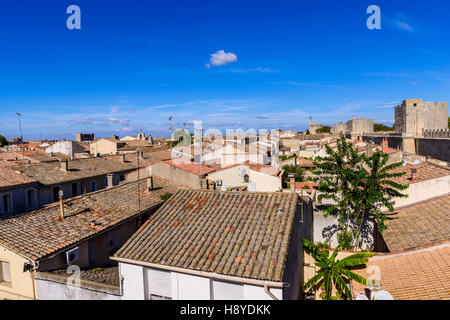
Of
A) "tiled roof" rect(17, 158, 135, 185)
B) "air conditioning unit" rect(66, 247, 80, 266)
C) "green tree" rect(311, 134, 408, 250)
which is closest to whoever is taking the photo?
"air conditioning unit" rect(66, 247, 80, 266)

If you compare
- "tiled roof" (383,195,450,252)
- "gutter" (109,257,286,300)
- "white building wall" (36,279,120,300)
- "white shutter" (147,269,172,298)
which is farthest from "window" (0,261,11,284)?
"tiled roof" (383,195,450,252)

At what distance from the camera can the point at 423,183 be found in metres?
14.4

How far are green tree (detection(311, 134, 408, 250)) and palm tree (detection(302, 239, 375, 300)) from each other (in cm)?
164

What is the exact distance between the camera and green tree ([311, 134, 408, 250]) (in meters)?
13.0

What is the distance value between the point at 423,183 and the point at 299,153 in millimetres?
36611

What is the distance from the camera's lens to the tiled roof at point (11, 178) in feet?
66.0

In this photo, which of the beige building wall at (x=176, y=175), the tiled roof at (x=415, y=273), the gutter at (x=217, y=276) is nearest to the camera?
the gutter at (x=217, y=276)

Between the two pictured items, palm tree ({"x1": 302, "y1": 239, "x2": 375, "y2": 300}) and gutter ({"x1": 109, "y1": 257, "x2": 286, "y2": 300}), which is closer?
gutter ({"x1": 109, "y1": 257, "x2": 286, "y2": 300})

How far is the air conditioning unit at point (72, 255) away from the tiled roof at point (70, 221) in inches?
12.5

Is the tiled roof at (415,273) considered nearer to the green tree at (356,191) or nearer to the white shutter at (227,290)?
the green tree at (356,191)

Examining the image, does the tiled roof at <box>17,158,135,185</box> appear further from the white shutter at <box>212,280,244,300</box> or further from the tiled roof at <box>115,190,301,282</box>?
the white shutter at <box>212,280,244,300</box>

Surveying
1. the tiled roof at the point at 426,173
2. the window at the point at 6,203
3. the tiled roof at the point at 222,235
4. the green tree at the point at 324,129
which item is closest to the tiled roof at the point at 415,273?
the tiled roof at the point at 222,235

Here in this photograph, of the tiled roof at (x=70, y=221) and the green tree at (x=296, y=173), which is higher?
the tiled roof at (x=70, y=221)

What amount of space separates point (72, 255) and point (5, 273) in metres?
2.43
